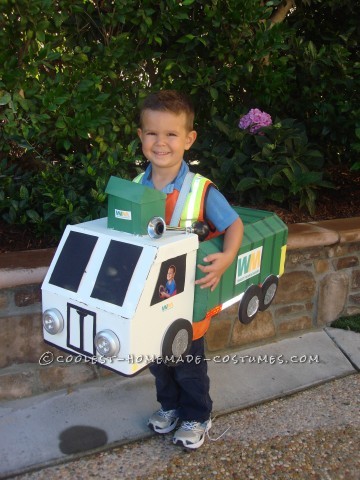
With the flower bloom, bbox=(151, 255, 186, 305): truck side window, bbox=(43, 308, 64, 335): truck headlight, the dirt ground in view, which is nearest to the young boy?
bbox=(151, 255, 186, 305): truck side window

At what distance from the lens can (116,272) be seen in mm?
1895

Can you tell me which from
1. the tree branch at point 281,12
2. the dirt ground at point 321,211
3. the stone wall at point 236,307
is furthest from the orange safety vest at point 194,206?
the tree branch at point 281,12

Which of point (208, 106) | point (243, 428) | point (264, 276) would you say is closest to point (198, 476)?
point (243, 428)

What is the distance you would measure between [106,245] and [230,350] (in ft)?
5.45

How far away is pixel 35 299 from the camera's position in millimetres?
2766

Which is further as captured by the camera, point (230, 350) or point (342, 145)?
point (342, 145)

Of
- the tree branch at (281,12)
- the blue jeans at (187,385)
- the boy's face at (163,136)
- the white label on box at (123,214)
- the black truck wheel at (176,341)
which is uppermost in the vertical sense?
the tree branch at (281,12)

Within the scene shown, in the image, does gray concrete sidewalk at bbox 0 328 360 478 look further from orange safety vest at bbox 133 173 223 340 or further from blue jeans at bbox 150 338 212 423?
orange safety vest at bbox 133 173 223 340

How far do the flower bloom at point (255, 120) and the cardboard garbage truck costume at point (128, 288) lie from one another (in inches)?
80.2

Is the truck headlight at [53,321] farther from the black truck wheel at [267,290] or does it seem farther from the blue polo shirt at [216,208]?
the black truck wheel at [267,290]

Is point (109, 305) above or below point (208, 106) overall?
below

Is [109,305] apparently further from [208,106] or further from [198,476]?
[208,106]

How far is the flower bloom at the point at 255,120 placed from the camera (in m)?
4.03

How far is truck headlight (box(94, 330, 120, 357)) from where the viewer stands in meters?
1.86
